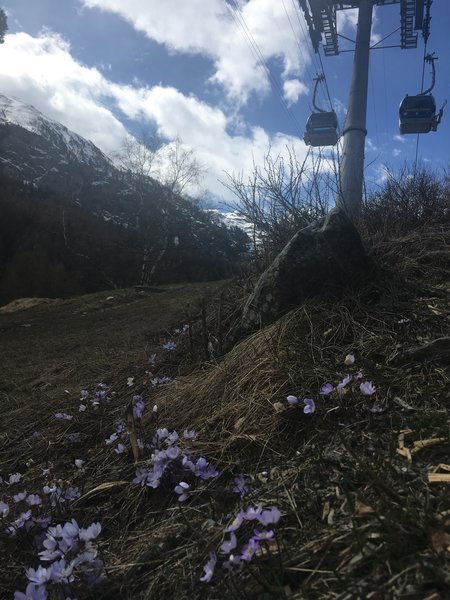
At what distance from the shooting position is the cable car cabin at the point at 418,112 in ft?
34.7

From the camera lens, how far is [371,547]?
1049 millimetres

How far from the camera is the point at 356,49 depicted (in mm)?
9414

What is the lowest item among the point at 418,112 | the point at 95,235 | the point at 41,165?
the point at 95,235

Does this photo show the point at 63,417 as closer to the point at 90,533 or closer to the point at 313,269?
the point at 90,533

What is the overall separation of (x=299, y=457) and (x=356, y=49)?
33.1 ft

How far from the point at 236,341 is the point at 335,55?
1076 cm

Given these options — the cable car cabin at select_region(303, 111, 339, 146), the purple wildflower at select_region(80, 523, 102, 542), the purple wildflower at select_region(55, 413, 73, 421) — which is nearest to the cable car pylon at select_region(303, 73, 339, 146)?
the cable car cabin at select_region(303, 111, 339, 146)

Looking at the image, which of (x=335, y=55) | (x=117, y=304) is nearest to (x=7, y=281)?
(x=117, y=304)

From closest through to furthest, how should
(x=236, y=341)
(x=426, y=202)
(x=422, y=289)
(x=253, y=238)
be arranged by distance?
1. (x=422, y=289)
2. (x=236, y=341)
3. (x=253, y=238)
4. (x=426, y=202)

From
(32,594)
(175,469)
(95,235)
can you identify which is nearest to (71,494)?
(175,469)

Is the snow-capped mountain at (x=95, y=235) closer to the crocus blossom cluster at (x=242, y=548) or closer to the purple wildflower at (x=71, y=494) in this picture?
the purple wildflower at (x=71, y=494)

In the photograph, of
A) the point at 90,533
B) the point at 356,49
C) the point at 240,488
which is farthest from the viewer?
the point at 356,49

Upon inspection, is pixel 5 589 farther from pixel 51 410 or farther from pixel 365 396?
pixel 51 410

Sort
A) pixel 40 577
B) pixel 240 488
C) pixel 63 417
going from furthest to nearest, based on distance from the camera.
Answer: pixel 63 417 → pixel 240 488 → pixel 40 577
